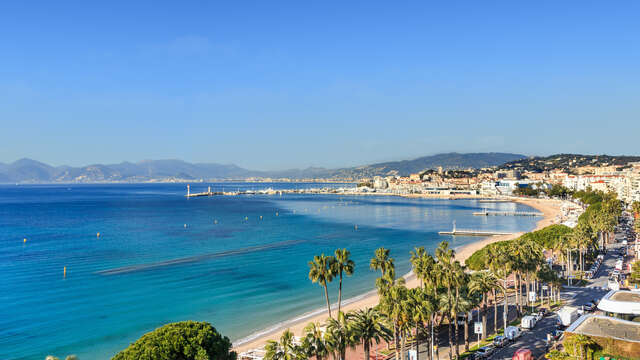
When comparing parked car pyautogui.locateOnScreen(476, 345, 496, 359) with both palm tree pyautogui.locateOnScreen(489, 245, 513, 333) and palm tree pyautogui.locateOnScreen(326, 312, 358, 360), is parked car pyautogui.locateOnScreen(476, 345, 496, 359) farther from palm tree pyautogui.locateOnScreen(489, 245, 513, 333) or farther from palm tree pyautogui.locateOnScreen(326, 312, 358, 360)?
palm tree pyautogui.locateOnScreen(326, 312, 358, 360)

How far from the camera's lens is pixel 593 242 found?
5391 cm

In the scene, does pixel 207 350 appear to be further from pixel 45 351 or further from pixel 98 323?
pixel 98 323

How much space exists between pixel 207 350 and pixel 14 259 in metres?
60.2

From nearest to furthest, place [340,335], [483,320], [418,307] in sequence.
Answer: [340,335]
[418,307]
[483,320]

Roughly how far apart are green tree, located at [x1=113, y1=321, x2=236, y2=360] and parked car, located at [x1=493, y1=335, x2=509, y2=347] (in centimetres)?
1703

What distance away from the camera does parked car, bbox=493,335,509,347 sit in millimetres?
27422

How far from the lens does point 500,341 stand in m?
27.8

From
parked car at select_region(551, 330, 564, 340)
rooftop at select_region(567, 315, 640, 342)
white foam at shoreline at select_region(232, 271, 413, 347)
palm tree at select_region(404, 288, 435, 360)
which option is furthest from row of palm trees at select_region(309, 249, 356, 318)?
parked car at select_region(551, 330, 564, 340)

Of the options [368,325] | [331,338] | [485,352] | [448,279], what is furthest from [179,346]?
[485,352]

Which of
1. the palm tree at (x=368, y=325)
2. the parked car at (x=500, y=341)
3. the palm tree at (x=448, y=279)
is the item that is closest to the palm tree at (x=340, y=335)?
the palm tree at (x=368, y=325)

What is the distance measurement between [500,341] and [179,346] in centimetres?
1995

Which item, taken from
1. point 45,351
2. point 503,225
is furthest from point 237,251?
point 503,225

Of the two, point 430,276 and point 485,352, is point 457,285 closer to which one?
point 430,276

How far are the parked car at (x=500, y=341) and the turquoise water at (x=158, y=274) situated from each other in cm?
1777
